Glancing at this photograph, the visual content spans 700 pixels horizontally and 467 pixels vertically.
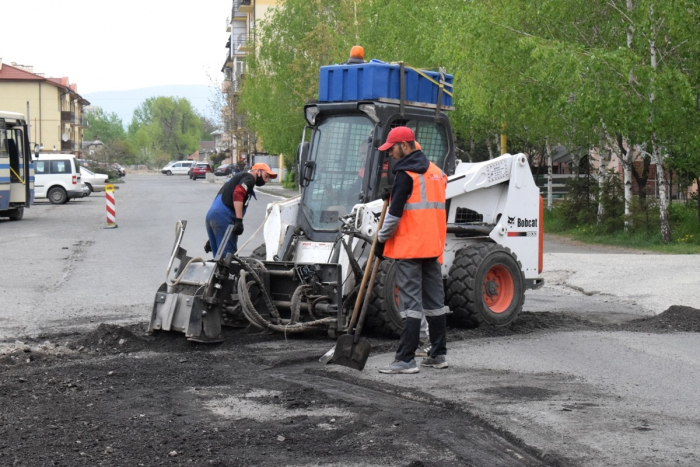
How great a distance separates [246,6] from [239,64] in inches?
315

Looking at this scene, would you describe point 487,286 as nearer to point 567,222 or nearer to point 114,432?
point 114,432

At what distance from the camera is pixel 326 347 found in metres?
9.00

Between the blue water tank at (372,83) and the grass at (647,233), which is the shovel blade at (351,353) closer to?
the blue water tank at (372,83)

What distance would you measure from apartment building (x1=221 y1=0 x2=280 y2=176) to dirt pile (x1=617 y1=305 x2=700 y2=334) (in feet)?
139

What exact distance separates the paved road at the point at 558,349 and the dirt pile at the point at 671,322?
0.40 meters

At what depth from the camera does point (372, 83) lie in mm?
9844

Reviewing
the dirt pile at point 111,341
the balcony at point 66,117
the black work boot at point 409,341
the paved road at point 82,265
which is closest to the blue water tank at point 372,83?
the black work boot at point 409,341

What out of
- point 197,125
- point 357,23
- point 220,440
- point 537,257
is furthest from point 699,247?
point 197,125

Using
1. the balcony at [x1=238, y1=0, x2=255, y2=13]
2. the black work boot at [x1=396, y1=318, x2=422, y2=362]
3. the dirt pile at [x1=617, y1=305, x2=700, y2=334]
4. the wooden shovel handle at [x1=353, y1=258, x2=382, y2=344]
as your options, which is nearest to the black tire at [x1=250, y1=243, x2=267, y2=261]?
the wooden shovel handle at [x1=353, y1=258, x2=382, y2=344]

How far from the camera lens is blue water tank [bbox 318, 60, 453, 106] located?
32.3 ft

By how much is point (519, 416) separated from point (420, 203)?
2209 millimetres

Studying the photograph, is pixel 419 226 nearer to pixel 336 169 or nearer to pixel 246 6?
pixel 336 169

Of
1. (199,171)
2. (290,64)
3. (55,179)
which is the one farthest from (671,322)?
(199,171)

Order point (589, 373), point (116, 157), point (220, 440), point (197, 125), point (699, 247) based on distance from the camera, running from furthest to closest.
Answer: point (197, 125), point (116, 157), point (699, 247), point (589, 373), point (220, 440)
